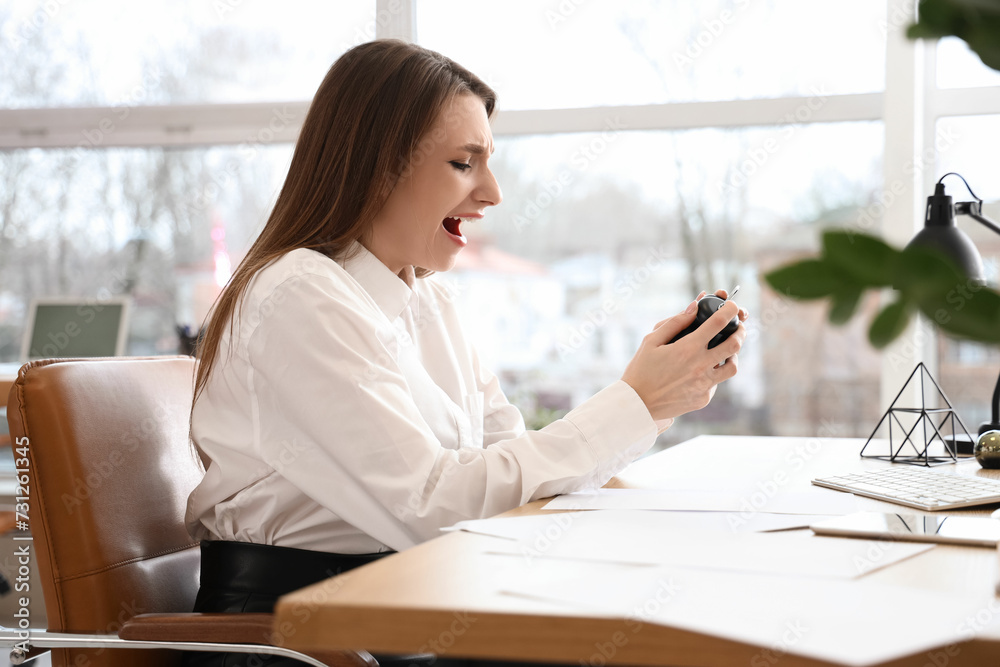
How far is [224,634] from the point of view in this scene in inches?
39.0

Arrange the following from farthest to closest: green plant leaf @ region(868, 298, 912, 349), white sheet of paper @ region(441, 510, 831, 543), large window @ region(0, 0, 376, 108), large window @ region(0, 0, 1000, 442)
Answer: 1. large window @ region(0, 0, 376, 108)
2. large window @ region(0, 0, 1000, 442)
3. white sheet of paper @ region(441, 510, 831, 543)
4. green plant leaf @ region(868, 298, 912, 349)

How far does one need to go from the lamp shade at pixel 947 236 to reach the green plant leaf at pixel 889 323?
127 centimetres

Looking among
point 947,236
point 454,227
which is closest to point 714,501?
point 454,227

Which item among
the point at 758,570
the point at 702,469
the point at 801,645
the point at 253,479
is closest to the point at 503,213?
the point at 702,469

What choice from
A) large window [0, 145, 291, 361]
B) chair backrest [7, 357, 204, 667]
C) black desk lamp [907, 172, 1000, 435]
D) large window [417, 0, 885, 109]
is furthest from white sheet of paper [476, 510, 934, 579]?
large window [0, 145, 291, 361]

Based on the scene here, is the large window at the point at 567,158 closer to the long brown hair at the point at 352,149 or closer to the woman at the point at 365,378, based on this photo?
the woman at the point at 365,378

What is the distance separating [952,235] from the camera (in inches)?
62.3

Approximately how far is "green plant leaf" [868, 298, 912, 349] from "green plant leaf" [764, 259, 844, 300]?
22 millimetres

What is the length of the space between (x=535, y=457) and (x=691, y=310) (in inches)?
12.1

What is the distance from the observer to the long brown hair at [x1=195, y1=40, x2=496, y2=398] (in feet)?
4.55

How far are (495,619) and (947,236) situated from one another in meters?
1.30

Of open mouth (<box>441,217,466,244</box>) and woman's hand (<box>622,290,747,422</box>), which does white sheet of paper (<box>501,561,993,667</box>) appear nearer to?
woman's hand (<box>622,290,747,422</box>)

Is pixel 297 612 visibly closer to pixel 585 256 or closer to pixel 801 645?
pixel 801 645

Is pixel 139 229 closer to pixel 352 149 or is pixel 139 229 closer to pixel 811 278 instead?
pixel 352 149
